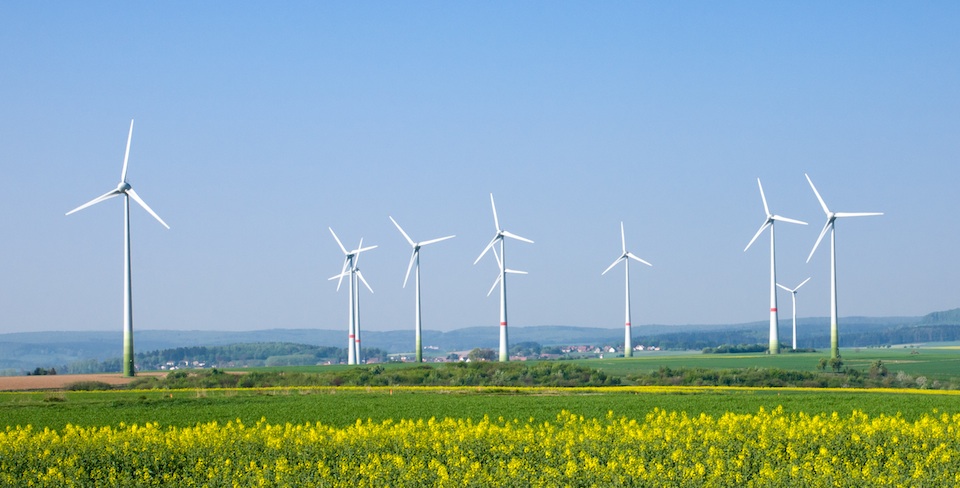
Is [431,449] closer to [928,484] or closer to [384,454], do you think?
[384,454]

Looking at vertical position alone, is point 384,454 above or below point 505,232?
below

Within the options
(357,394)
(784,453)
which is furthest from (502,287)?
(784,453)

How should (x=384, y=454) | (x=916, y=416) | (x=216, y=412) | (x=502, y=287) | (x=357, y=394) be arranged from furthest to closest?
(x=502, y=287), (x=357, y=394), (x=216, y=412), (x=916, y=416), (x=384, y=454)

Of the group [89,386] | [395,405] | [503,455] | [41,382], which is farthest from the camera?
[41,382]

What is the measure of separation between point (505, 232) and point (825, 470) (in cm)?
10909

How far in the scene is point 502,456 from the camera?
31094mm

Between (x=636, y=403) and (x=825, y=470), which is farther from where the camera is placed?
(x=636, y=403)

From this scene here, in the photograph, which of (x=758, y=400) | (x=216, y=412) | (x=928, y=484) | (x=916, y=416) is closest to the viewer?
(x=928, y=484)

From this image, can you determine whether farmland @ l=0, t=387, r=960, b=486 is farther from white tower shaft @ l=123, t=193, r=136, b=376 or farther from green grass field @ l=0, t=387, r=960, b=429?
white tower shaft @ l=123, t=193, r=136, b=376

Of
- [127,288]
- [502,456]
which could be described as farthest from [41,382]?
[502,456]

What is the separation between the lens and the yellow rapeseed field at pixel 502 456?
27797 millimetres

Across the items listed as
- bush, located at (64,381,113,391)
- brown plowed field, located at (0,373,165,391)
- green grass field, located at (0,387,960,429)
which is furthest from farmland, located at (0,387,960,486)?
brown plowed field, located at (0,373,165,391)

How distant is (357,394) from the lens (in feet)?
234

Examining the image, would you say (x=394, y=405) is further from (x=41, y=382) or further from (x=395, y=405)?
(x=41, y=382)
